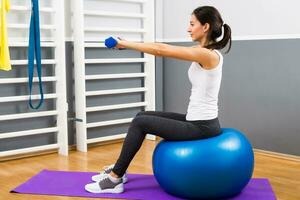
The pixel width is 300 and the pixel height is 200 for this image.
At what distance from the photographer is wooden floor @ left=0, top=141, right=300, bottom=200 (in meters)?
2.82

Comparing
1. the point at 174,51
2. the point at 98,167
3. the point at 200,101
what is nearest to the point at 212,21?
the point at 174,51

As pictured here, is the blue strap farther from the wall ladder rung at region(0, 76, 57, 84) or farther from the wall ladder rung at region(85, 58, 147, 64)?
the wall ladder rung at region(85, 58, 147, 64)

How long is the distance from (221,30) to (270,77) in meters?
1.30

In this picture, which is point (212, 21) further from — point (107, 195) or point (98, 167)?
point (98, 167)

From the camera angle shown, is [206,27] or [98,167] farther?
[98,167]

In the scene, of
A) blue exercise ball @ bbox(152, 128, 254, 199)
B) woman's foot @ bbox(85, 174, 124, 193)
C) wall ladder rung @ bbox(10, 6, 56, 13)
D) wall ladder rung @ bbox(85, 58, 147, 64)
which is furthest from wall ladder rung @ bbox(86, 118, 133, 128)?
blue exercise ball @ bbox(152, 128, 254, 199)

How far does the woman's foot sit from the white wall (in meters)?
1.87

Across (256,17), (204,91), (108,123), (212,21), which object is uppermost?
(256,17)

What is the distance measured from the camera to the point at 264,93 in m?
3.80

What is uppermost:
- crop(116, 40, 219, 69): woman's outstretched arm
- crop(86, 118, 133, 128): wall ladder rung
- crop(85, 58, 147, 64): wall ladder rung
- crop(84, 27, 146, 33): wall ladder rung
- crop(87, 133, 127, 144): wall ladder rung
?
crop(84, 27, 146, 33): wall ladder rung

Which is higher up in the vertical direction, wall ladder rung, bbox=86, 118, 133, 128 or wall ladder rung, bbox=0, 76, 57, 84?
wall ladder rung, bbox=0, 76, 57, 84

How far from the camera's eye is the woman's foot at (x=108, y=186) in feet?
9.01

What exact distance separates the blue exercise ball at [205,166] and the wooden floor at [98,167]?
14.3 inches

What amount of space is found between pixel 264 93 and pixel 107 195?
1769 millimetres
